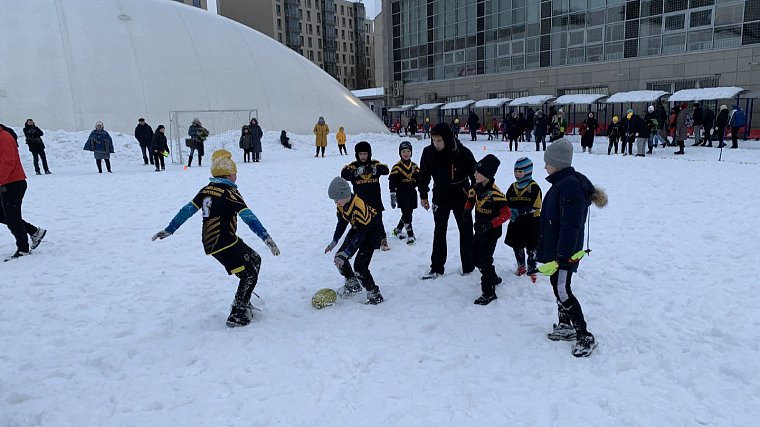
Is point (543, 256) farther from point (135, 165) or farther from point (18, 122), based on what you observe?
point (18, 122)

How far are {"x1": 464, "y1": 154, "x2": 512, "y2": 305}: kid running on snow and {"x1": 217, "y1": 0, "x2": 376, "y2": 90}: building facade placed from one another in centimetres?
9695

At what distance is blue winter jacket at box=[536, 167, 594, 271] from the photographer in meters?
3.96

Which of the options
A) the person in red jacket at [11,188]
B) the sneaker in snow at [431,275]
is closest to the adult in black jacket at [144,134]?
the person in red jacket at [11,188]

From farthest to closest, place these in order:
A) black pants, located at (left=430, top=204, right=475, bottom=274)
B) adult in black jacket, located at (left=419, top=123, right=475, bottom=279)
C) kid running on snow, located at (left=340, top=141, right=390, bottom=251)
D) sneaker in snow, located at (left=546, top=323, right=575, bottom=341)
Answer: kid running on snow, located at (left=340, top=141, right=390, bottom=251)
black pants, located at (left=430, top=204, right=475, bottom=274)
adult in black jacket, located at (left=419, top=123, right=475, bottom=279)
sneaker in snow, located at (left=546, top=323, right=575, bottom=341)

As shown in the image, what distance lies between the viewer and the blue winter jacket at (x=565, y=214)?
396cm

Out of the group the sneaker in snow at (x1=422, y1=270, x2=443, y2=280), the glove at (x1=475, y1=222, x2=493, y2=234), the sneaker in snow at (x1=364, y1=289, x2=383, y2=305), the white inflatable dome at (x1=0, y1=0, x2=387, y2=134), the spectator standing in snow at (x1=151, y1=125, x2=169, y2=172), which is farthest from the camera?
the white inflatable dome at (x1=0, y1=0, x2=387, y2=134)

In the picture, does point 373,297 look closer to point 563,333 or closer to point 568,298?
point 563,333

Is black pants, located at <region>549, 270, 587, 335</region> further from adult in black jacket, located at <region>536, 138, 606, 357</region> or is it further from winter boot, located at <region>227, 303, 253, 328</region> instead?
winter boot, located at <region>227, 303, 253, 328</region>

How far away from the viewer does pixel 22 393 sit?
393 cm

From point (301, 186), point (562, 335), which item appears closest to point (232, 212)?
point (562, 335)

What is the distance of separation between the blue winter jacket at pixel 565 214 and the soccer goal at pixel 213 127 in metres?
21.3

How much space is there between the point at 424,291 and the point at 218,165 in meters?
2.71

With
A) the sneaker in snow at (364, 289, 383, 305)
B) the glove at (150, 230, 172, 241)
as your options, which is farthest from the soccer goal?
the sneaker in snow at (364, 289, 383, 305)

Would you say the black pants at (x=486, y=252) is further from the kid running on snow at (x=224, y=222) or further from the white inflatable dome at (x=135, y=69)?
the white inflatable dome at (x=135, y=69)
